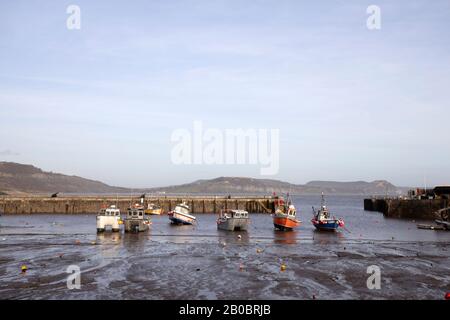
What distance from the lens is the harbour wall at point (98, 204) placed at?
10025cm

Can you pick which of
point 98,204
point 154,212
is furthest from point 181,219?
point 98,204

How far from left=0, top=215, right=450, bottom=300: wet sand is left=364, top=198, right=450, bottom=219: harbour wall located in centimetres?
3801

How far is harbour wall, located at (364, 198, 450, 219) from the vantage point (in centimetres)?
9062

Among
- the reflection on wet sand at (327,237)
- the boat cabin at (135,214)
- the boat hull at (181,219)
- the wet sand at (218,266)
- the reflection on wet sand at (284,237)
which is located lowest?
the reflection on wet sand at (327,237)

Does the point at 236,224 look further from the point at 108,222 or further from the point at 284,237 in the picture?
the point at 108,222

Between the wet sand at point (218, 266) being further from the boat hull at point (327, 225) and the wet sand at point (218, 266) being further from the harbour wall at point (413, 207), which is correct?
the harbour wall at point (413, 207)

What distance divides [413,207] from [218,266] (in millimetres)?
72697

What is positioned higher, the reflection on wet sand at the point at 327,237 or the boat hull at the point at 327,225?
the boat hull at the point at 327,225

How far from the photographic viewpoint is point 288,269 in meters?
33.3

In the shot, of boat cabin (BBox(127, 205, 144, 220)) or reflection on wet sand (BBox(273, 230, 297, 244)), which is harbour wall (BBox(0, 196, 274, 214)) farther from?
reflection on wet sand (BBox(273, 230, 297, 244))

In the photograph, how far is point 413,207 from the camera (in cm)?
9581

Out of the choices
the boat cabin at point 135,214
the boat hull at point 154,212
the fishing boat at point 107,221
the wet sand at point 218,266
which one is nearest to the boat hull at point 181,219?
the boat cabin at point 135,214

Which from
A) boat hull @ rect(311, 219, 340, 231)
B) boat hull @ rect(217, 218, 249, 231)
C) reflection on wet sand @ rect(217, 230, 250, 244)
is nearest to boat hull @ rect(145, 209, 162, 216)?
boat hull @ rect(217, 218, 249, 231)

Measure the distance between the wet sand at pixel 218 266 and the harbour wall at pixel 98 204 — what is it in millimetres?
46733
